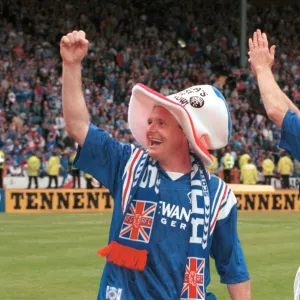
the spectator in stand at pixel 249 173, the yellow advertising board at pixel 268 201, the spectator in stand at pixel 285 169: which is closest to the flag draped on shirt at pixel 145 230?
the yellow advertising board at pixel 268 201

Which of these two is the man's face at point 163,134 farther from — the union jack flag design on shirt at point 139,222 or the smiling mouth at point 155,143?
the union jack flag design on shirt at point 139,222

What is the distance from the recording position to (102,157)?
4.88 meters

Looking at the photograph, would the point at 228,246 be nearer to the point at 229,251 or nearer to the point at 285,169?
the point at 229,251

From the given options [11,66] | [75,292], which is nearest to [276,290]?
[75,292]

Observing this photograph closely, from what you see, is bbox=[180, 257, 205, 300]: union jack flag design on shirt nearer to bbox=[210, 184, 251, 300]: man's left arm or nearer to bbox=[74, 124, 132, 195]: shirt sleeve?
bbox=[210, 184, 251, 300]: man's left arm

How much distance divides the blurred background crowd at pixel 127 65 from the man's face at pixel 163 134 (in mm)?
27891

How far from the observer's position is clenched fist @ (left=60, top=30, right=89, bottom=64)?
184 inches

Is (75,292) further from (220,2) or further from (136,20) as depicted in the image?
(220,2)

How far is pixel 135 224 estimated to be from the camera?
483 cm

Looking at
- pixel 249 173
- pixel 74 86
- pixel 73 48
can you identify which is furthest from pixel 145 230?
pixel 249 173

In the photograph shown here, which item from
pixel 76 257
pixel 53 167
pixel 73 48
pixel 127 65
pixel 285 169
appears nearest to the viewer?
pixel 73 48

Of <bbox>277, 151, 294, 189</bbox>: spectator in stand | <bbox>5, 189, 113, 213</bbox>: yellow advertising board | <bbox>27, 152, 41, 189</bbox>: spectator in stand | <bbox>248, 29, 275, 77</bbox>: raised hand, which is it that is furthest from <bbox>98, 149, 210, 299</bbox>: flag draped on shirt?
<bbox>277, 151, 294, 189</bbox>: spectator in stand

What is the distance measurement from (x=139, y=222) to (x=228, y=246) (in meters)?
0.55

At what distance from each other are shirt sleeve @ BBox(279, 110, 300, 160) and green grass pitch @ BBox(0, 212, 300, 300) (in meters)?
6.48
